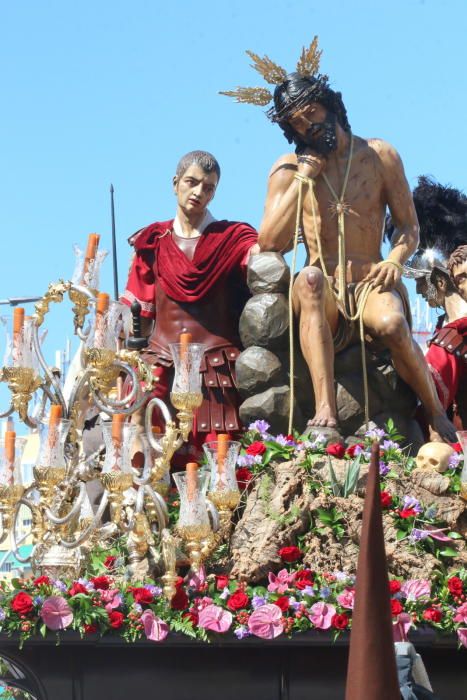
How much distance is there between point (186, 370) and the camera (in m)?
8.36

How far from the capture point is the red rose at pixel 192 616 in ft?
27.2

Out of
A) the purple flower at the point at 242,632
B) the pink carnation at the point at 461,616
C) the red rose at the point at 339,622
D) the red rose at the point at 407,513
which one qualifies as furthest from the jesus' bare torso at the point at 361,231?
the purple flower at the point at 242,632

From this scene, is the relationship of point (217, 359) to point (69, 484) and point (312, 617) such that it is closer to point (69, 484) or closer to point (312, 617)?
point (69, 484)

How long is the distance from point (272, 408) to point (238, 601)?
188 centimetres

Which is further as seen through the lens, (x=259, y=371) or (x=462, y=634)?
(x=259, y=371)

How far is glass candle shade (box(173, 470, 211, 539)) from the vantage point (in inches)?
328

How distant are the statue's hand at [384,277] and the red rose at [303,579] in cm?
226

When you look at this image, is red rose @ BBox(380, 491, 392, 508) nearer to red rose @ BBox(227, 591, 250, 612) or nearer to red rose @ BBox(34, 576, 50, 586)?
red rose @ BBox(227, 591, 250, 612)

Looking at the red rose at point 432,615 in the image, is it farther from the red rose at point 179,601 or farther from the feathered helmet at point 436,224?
the feathered helmet at point 436,224

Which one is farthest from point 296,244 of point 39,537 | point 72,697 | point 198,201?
point 72,697

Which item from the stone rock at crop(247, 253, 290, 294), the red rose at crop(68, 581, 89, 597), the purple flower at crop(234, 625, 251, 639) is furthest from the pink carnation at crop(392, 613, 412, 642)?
the stone rock at crop(247, 253, 290, 294)

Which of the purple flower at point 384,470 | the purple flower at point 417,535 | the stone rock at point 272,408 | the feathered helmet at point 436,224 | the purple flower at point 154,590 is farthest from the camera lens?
the feathered helmet at point 436,224

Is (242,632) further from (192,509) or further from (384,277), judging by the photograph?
(384,277)

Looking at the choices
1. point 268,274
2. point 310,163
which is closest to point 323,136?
point 310,163
